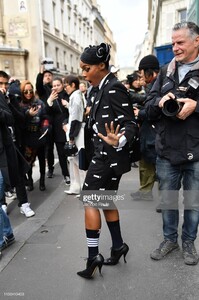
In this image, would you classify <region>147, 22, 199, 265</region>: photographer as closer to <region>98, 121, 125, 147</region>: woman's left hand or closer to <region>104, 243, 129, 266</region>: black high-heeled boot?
<region>104, 243, 129, 266</region>: black high-heeled boot

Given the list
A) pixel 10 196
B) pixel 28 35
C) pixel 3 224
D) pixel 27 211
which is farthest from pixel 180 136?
pixel 28 35

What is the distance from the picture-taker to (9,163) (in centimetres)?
319

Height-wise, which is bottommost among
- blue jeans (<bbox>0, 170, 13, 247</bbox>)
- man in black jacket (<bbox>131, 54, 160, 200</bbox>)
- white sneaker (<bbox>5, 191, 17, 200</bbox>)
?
white sneaker (<bbox>5, 191, 17, 200</bbox>)

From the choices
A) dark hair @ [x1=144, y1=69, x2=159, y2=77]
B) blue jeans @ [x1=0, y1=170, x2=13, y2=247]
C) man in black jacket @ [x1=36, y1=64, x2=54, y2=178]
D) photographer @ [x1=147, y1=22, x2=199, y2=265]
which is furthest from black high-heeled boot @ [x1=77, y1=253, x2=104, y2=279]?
man in black jacket @ [x1=36, y1=64, x2=54, y2=178]

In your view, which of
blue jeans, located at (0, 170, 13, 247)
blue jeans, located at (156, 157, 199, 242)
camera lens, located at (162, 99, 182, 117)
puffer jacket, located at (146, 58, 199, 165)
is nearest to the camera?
camera lens, located at (162, 99, 182, 117)

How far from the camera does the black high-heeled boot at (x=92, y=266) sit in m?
2.43

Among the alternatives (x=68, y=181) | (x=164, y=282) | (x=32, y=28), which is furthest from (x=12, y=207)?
(x=32, y=28)

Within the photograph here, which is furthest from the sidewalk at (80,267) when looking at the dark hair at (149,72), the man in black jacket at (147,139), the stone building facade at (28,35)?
the stone building facade at (28,35)

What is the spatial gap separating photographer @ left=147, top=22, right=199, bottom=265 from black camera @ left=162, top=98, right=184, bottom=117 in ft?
0.06

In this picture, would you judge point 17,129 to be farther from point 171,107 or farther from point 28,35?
point 28,35

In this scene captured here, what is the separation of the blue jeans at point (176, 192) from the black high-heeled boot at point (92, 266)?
0.77 metres

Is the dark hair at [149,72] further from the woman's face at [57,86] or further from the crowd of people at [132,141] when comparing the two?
the woman's face at [57,86]

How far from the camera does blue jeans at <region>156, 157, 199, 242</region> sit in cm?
258

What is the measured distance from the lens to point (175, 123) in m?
2.48
